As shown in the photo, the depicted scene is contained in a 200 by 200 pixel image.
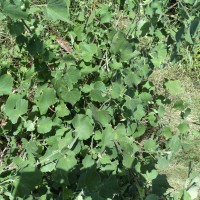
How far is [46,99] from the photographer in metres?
1.87

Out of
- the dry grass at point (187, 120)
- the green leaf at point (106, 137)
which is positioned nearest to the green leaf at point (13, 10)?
the green leaf at point (106, 137)

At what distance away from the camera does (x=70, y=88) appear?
1.84 metres

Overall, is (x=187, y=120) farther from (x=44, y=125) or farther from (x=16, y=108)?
(x=16, y=108)

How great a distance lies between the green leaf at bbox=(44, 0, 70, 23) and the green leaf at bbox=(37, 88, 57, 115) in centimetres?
43

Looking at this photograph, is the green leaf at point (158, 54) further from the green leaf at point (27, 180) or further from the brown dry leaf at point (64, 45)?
the green leaf at point (27, 180)

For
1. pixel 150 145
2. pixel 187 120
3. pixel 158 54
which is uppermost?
pixel 158 54

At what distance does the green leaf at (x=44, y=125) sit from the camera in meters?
1.88

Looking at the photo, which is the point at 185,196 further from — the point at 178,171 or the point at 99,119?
the point at 178,171

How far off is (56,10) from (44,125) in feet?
1.96

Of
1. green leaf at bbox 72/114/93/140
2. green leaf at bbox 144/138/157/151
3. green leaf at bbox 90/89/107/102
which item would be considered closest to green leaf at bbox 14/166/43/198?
green leaf at bbox 72/114/93/140

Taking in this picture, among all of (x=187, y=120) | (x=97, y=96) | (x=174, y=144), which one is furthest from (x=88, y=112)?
(x=187, y=120)

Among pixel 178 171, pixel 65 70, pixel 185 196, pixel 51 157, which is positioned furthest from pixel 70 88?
pixel 178 171

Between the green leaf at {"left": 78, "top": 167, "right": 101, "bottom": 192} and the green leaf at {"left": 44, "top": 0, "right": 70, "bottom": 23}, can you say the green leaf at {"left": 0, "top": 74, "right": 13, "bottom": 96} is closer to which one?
the green leaf at {"left": 44, "top": 0, "right": 70, "bottom": 23}

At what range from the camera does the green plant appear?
1.73 m
